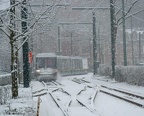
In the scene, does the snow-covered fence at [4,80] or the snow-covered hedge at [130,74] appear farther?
the snow-covered hedge at [130,74]

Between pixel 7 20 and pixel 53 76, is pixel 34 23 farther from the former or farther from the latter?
pixel 53 76

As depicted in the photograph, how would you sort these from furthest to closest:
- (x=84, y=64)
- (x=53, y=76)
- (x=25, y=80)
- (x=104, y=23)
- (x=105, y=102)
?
(x=84, y=64), (x=104, y=23), (x=53, y=76), (x=25, y=80), (x=105, y=102)

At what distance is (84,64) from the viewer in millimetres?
57375

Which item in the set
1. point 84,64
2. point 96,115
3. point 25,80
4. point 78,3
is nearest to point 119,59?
point 84,64

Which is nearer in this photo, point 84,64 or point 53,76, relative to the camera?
point 53,76

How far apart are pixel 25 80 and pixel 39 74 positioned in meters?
17.4

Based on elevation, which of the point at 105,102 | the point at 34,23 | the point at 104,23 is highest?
the point at 104,23

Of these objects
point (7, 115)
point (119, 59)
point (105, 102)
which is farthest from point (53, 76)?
point (119, 59)

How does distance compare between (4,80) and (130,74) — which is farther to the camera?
(130,74)

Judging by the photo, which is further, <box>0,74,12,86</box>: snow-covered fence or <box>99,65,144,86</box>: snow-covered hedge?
<box>99,65,144,86</box>: snow-covered hedge

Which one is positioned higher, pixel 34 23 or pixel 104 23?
pixel 104 23

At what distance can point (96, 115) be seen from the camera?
40.6 feet

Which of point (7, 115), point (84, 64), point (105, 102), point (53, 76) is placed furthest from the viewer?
point (84, 64)

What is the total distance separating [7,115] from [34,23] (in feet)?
15.4
